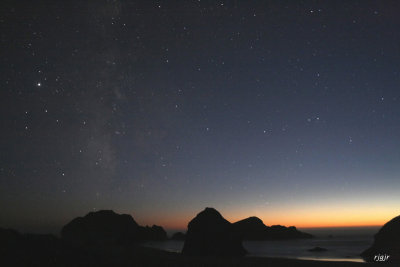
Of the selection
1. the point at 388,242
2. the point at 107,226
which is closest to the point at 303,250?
the point at 388,242

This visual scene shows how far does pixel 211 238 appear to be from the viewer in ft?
140

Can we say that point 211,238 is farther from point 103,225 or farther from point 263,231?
point 263,231

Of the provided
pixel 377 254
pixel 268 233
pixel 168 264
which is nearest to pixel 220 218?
pixel 377 254

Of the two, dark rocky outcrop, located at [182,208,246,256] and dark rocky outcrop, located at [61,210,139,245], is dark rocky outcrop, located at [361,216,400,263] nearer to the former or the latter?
dark rocky outcrop, located at [182,208,246,256]

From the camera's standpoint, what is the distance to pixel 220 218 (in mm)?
46406

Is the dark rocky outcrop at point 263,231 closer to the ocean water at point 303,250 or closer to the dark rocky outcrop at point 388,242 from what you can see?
the ocean water at point 303,250

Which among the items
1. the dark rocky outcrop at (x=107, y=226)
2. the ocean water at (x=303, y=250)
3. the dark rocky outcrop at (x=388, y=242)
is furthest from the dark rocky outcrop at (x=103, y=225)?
the dark rocky outcrop at (x=388, y=242)

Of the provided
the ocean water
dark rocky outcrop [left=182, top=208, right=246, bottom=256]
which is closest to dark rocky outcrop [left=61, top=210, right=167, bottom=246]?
the ocean water

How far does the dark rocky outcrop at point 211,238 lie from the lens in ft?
139

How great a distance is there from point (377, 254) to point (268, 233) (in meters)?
135

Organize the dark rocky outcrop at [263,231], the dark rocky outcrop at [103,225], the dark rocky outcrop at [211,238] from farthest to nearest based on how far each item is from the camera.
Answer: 1. the dark rocky outcrop at [263,231]
2. the dark rocky outcrop at [103,225]
3. the dark rocky outcrop at [211,238]

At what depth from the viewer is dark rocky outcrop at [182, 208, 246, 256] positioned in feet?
139

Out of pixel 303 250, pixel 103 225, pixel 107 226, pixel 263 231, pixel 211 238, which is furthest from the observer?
pixel 263 231

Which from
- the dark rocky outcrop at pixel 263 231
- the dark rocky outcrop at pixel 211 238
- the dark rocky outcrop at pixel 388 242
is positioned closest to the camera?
the dark rocky outcrop at pixel 388 242
